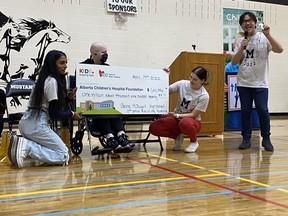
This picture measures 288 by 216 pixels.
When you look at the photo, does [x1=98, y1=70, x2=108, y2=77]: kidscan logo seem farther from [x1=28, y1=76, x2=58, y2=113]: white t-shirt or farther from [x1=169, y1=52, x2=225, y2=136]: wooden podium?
[x1=169, y1=52, x2=225, y2=136]: wooden podium

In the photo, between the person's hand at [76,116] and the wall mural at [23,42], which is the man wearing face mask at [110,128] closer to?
the person's hand at [76,116]

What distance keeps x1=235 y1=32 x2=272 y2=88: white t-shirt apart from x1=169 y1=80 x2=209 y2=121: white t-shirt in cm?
47

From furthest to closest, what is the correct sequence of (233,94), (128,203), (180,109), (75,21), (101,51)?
(75,21) < (233,94) < (180,109) < (101,51) < (128,203)

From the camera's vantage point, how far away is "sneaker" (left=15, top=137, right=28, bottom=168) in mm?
2812

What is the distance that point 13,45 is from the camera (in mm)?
6094

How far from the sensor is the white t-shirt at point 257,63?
3717mm

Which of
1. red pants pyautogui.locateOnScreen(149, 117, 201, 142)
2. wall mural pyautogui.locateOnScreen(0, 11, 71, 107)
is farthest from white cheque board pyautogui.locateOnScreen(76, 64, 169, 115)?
wall mural pyautogui.locateOnScreen(0, 11, 71, 107)

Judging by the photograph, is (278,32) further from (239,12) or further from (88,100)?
(88,100)

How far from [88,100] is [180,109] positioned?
0.97 metres

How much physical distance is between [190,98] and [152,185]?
154 centimetres

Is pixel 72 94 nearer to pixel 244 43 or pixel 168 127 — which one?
pixel 168 127

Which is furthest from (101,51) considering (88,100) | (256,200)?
(256,200)

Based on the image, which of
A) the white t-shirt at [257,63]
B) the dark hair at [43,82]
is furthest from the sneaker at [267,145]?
the dark hair at [43,82]

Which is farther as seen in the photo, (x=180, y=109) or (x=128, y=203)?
(x=180, y=109)
